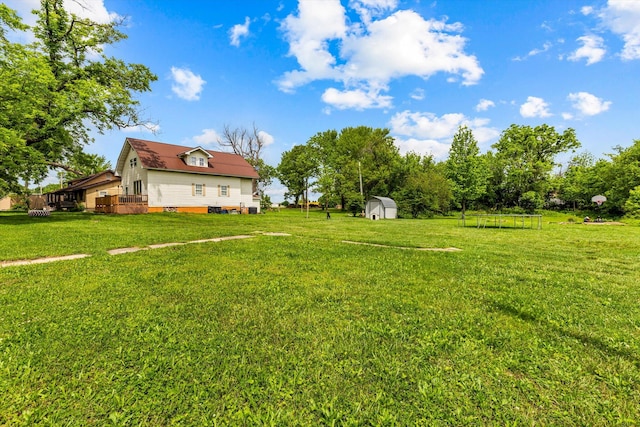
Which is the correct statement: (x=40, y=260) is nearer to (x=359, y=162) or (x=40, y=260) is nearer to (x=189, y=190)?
(x=189, y=190)

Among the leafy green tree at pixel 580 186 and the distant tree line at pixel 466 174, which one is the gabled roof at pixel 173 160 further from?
the leafy green tree at pixel 580 186

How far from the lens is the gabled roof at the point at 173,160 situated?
2580 centimetres

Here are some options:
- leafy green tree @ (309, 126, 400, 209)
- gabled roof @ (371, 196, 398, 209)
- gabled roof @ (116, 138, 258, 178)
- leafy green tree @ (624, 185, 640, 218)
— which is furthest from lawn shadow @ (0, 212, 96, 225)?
leafy green tree @ (624, 185, 640, 218)

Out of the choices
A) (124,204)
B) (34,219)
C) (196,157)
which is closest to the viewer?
(34,219)

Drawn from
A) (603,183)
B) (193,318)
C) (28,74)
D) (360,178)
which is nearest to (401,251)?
(193,318)

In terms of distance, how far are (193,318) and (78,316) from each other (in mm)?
1354

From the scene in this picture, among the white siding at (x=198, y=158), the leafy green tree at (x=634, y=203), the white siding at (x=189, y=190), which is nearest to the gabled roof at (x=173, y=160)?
the white siding at (x=198, y=158)

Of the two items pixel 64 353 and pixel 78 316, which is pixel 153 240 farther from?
pixel 64 353

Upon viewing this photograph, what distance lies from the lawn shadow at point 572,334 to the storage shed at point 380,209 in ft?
84.3

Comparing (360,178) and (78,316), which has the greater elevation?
(360,178)

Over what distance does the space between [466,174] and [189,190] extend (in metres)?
27.6

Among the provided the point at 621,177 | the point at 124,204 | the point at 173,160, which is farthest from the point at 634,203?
the point at 124,204

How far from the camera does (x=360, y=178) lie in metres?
40.6

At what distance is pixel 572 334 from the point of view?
10.6ft
